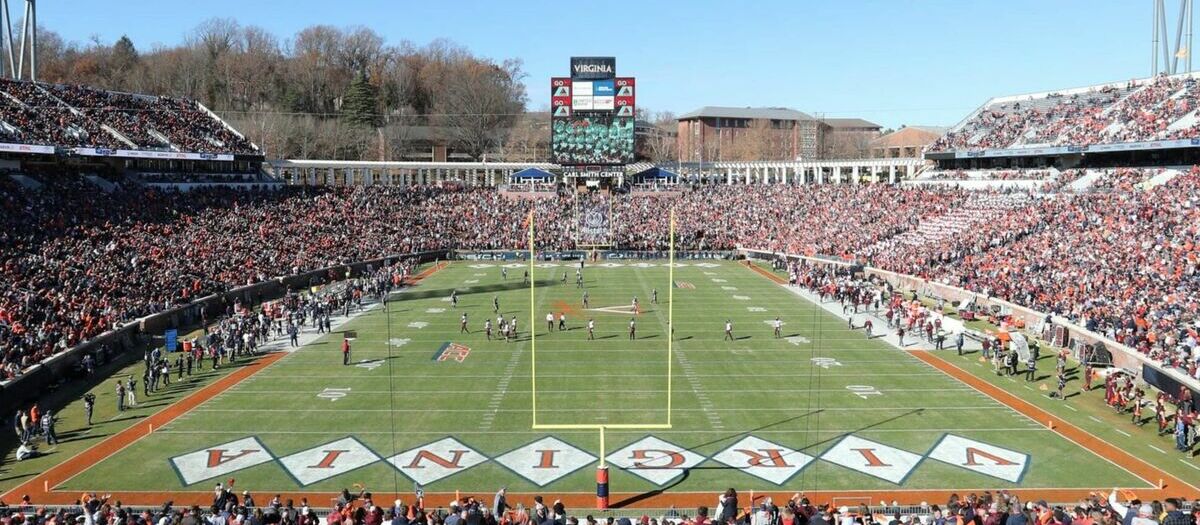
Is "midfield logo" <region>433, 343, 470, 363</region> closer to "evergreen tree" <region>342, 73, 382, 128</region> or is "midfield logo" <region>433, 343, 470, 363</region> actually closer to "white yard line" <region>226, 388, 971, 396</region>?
"white yard line" <region>226, 388, 971, 396</region>

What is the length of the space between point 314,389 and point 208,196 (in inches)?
1293

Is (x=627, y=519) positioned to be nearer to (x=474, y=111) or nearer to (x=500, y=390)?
(x=500, y=390)

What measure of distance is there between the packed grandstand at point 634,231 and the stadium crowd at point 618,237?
0.44 feet

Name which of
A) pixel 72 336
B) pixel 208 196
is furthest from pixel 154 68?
pixel 72 336

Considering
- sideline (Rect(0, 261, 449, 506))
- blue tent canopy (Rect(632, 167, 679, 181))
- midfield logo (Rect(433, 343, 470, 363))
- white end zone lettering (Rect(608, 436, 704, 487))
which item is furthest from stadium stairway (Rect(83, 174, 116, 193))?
blue tent canopy (Rect(632, 167, 679, 181))

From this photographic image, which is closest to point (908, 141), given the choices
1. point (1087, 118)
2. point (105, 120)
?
point (1087, 118)

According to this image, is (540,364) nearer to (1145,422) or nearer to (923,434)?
(923,434)

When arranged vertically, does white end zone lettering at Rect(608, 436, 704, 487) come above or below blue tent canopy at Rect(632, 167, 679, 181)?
below

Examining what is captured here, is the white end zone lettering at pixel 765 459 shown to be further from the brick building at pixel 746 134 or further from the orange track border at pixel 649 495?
the brick building at pixel 746 134

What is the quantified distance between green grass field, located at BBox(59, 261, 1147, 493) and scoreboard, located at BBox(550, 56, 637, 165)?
112 feet

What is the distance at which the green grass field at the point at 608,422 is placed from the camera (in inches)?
671

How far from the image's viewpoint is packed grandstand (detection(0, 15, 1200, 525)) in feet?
45.9

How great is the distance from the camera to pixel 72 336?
25250 mm

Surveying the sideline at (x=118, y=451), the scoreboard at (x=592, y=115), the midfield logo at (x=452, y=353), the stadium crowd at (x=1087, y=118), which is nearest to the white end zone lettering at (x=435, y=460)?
the sideline at (x=118, y=451)
